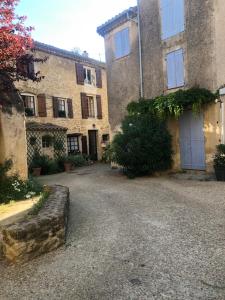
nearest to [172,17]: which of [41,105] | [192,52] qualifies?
[192,52]

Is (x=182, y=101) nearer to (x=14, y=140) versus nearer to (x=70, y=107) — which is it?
(x=14, y=140)

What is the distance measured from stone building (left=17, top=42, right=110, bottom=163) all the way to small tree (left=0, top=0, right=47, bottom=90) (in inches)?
393

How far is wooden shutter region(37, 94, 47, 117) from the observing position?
1805cm

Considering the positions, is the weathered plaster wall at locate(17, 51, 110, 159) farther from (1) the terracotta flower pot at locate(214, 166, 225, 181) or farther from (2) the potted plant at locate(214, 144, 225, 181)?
(1) the terracotta flower pot at locate(214, 166, 225, 181)

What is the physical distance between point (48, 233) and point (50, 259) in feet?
1.28

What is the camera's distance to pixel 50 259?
4.39 meters

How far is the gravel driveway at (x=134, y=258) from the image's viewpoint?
344 cm

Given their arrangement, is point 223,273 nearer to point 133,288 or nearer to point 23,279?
point 133,288

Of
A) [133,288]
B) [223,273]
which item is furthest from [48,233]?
[223,273]

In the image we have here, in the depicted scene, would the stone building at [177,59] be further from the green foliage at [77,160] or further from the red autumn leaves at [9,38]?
the red autumn leaves at [9,38]

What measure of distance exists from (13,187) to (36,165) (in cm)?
846

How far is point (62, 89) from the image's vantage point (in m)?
19.7

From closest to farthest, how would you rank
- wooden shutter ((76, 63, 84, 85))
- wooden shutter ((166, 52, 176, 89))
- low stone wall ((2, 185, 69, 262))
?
low stone wall ((2, 185, 69, 262)), wooden shutter ((166, 52, 176, 89)), wooden shutter ((76, 63, 84, 85))

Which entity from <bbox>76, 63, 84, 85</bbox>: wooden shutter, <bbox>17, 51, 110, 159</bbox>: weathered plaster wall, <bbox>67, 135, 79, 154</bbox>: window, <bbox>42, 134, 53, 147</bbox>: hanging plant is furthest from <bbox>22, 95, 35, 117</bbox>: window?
<bbox>76, 63, 84, 85</bbox>: wooden shutter
